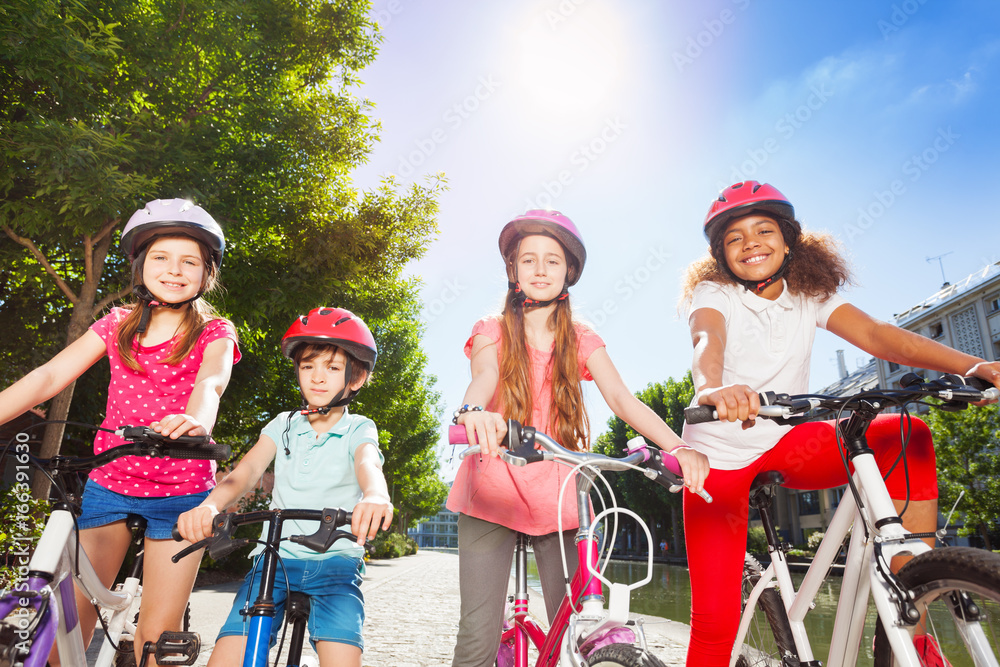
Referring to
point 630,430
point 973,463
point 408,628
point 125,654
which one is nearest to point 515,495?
point 125,654

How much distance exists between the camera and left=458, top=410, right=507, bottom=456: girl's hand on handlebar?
1.82m

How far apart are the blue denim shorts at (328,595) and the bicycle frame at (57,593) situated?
0.52 m

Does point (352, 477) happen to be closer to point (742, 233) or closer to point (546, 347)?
point (546, 347)

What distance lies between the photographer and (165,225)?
2.74 metres

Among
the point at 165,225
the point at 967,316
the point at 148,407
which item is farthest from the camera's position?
the point at 967,316

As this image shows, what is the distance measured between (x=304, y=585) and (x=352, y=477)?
0.50 meters

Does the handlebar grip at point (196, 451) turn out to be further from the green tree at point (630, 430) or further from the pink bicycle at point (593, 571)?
the green tree at point (630, 430)

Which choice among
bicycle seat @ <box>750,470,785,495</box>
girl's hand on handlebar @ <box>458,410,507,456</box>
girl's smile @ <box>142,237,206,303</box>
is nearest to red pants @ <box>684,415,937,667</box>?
bicycle seat @ <box>750,470,785,495</box>

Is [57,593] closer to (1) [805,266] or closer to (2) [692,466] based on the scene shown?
(2) [692,466]

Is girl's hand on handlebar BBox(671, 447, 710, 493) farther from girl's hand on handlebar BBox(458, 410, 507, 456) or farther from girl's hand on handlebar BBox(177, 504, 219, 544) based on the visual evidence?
girl's hand on handlebar BBox(177, 504, 219, 544)

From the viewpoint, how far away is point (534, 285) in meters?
2.88

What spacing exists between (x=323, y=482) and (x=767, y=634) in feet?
6.83

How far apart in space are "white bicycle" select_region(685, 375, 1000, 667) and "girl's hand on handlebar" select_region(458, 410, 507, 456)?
62 centimetres

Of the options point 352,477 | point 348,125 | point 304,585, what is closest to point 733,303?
point 352,477
